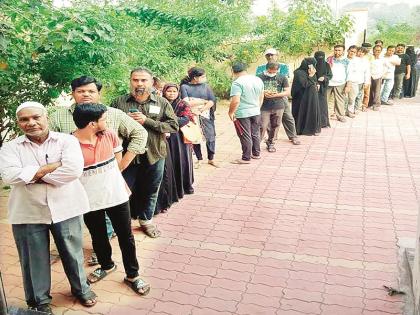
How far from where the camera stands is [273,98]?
7.16 meters

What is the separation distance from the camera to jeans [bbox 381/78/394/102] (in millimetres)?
11491

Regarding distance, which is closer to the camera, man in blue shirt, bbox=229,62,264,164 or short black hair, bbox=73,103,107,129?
short black hair, bbox=73,103,107,129

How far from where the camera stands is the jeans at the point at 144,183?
4109mm

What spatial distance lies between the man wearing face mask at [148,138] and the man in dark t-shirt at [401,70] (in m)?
10.2

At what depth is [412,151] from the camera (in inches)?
288

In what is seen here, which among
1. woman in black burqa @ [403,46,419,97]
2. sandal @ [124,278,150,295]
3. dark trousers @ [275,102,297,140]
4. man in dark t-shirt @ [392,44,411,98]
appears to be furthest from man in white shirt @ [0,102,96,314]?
woman in black burqa @ [403,46,419,97]

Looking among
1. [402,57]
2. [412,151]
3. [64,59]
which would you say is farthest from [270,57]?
[402,57]

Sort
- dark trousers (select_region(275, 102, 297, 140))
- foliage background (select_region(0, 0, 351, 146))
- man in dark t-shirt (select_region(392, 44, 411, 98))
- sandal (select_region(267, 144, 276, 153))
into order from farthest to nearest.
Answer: man in dark t-shirt (select_region(392, 44, 411, 98)) < dark trousers (select_region(275, 102, 297, 140)) < sandal (select_region(267, 144, 276, 153)) < foliage background (select_region(0, 0, 351, 146))

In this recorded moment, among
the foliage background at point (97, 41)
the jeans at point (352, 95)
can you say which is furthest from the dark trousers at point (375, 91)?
the foliage background at point (97, 41)

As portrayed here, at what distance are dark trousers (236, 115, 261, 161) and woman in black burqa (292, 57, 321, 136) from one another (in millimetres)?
2049

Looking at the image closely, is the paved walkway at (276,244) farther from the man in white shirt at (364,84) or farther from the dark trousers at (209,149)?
the man in white shirt at (364,84)

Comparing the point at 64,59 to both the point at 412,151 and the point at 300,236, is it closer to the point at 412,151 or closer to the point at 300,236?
the point at 300,236

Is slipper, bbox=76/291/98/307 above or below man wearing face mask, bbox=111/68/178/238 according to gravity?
below

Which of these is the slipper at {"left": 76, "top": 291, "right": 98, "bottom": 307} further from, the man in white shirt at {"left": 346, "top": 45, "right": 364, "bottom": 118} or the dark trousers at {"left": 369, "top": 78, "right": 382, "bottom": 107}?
the dark trousers at {"left": 369, "top": 78, "right": 382, "bottom": 107}
